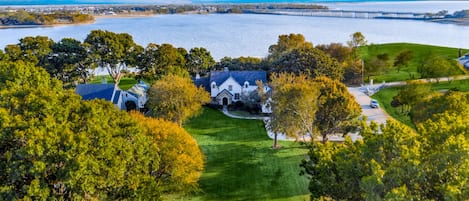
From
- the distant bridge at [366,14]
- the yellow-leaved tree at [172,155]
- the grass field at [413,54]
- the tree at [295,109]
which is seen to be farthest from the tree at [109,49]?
the distant bridge at [366,14]

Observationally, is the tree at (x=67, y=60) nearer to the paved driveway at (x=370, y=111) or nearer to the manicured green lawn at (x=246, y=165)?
the manicured green lawn at (x=246, y=165)

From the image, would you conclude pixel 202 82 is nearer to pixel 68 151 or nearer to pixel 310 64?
pixel 310 64

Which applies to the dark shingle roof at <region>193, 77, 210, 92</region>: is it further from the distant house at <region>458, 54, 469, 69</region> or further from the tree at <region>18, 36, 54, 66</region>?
the distant house at <region>458, 54, 469, 69</region>

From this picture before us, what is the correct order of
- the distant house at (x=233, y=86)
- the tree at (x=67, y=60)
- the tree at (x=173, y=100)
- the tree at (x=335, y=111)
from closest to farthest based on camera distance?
the tree at (x=335, y=111) < the tree at (x=173, y=100) < the distant house at (x=233, y=86) < the tree at (x=67, y=60)

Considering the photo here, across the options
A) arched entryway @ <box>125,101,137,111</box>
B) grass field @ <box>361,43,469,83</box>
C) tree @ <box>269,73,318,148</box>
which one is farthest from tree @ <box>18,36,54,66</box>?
grass field @ <box>361,43,469,83</box>

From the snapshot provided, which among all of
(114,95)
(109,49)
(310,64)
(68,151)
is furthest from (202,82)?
(68,151)

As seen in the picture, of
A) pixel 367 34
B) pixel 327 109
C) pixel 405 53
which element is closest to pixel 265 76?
pixel 327 109
